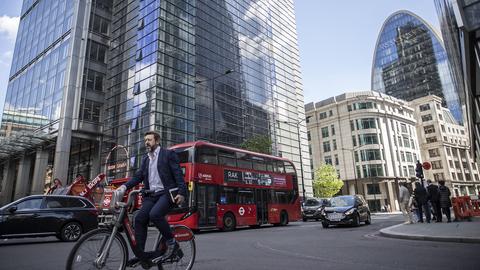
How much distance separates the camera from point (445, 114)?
91.6 metres

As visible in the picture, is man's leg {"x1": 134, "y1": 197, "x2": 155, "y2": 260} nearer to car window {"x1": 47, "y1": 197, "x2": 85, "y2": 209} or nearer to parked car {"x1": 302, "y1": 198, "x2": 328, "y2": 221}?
car window {"x1": 47, "y1": 197, "x2": 85, "y2": 209}

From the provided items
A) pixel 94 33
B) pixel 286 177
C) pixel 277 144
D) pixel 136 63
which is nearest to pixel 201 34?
pixel 136 63

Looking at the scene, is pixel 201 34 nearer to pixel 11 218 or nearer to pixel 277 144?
pixel 277 144

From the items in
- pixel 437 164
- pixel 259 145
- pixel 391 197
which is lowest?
pixel 391 197

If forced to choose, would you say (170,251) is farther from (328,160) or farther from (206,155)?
(328,160)

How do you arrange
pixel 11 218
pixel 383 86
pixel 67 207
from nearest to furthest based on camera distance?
pixel 11 218, pixel 67 207, pixel 383 86

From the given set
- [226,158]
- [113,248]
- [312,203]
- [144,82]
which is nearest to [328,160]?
[312,203]

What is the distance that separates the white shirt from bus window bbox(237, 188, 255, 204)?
12240 mm

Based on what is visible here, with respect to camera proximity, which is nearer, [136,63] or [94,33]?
[136,63]

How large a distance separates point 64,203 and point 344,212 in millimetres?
11242

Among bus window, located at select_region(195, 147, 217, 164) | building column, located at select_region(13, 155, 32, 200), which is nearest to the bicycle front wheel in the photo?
bus window, located at select_region(195, 147, 217, 164)

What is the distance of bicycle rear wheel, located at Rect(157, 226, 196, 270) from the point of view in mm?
4410

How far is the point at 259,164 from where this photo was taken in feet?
60.3

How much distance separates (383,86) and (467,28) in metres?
119
